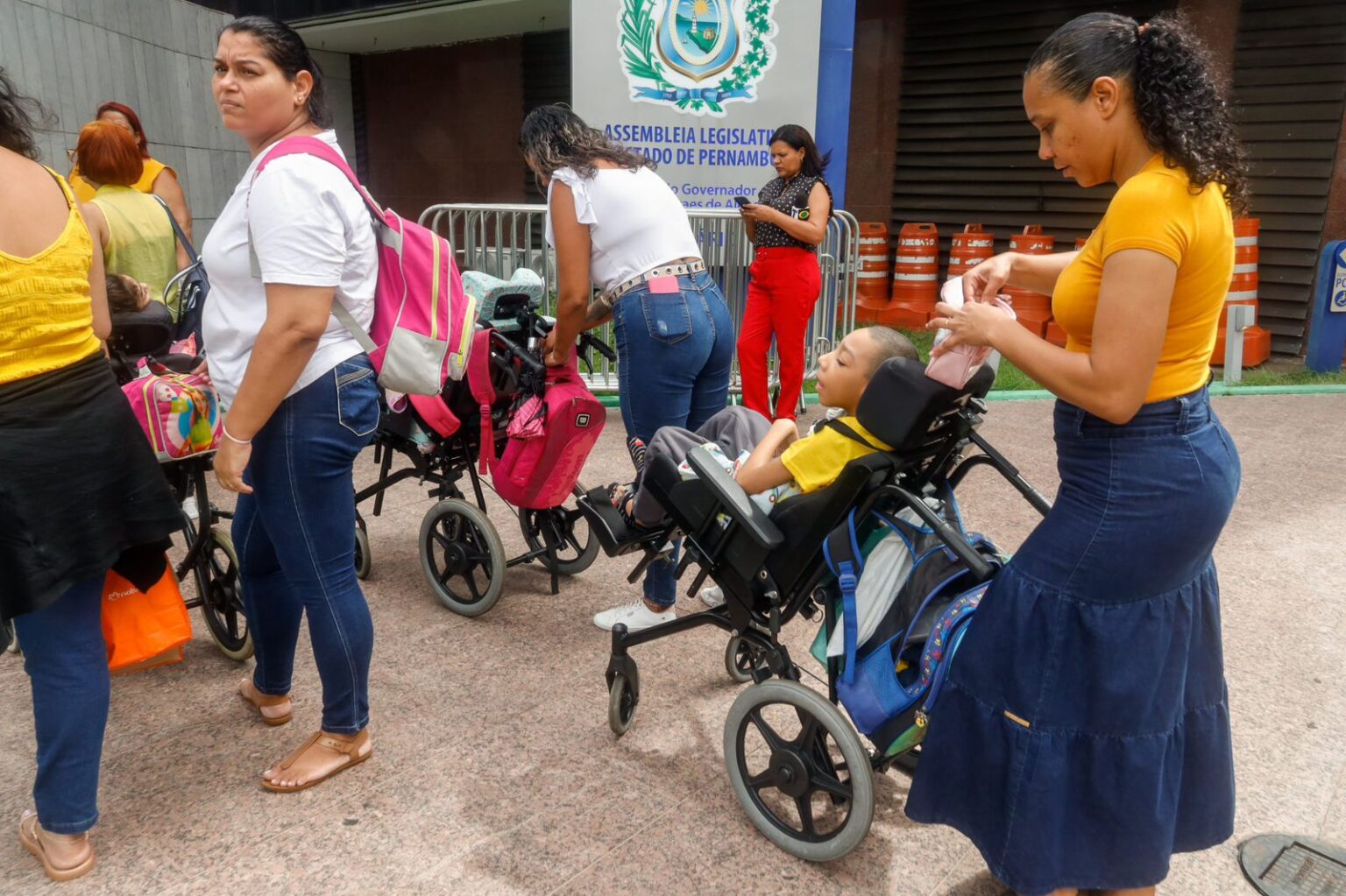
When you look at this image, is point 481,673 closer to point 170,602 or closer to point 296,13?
point 170,602

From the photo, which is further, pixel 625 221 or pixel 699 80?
pixel 699 80

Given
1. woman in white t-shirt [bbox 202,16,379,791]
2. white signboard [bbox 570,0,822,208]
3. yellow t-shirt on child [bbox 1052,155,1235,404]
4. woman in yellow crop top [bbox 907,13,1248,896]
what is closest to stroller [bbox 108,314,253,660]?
woman in white t-shirt [bbox 202,16,379,791]

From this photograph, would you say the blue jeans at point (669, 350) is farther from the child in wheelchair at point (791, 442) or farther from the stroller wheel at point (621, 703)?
the stroller wheel at point (621, 703)

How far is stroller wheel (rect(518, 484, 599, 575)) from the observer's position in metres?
4.05

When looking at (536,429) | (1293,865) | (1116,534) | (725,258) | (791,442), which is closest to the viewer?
(1116,534)

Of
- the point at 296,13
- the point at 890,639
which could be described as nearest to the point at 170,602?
the point at 890,639

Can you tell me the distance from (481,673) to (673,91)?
499cm

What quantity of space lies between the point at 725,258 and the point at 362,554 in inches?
154

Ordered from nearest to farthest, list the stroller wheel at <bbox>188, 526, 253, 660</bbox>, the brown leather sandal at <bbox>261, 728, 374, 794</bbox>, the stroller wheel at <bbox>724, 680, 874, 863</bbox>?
the stroller wheel at <bbox>724, 680, 874, 863</bbox>, the brown leather sandal at <bbox>261, 728, 374, 794</bbox>, the stroller wheel at <bbox>188, 526, 253, 660</bbox>

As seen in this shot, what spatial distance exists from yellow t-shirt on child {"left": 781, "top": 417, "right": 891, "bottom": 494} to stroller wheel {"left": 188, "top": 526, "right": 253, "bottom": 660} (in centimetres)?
200

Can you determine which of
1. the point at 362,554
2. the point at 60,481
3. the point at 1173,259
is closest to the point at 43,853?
Result: the point at 60,481

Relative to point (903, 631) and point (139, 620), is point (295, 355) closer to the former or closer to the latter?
point (139, 620)

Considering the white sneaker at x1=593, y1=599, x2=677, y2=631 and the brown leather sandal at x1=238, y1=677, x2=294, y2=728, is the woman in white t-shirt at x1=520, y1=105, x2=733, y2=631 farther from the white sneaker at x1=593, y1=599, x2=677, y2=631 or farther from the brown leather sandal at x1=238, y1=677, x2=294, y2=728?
the brown leather sandal at x1=238, y1=677, x2=294, y2=728

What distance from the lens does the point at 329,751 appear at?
9.34 feet
